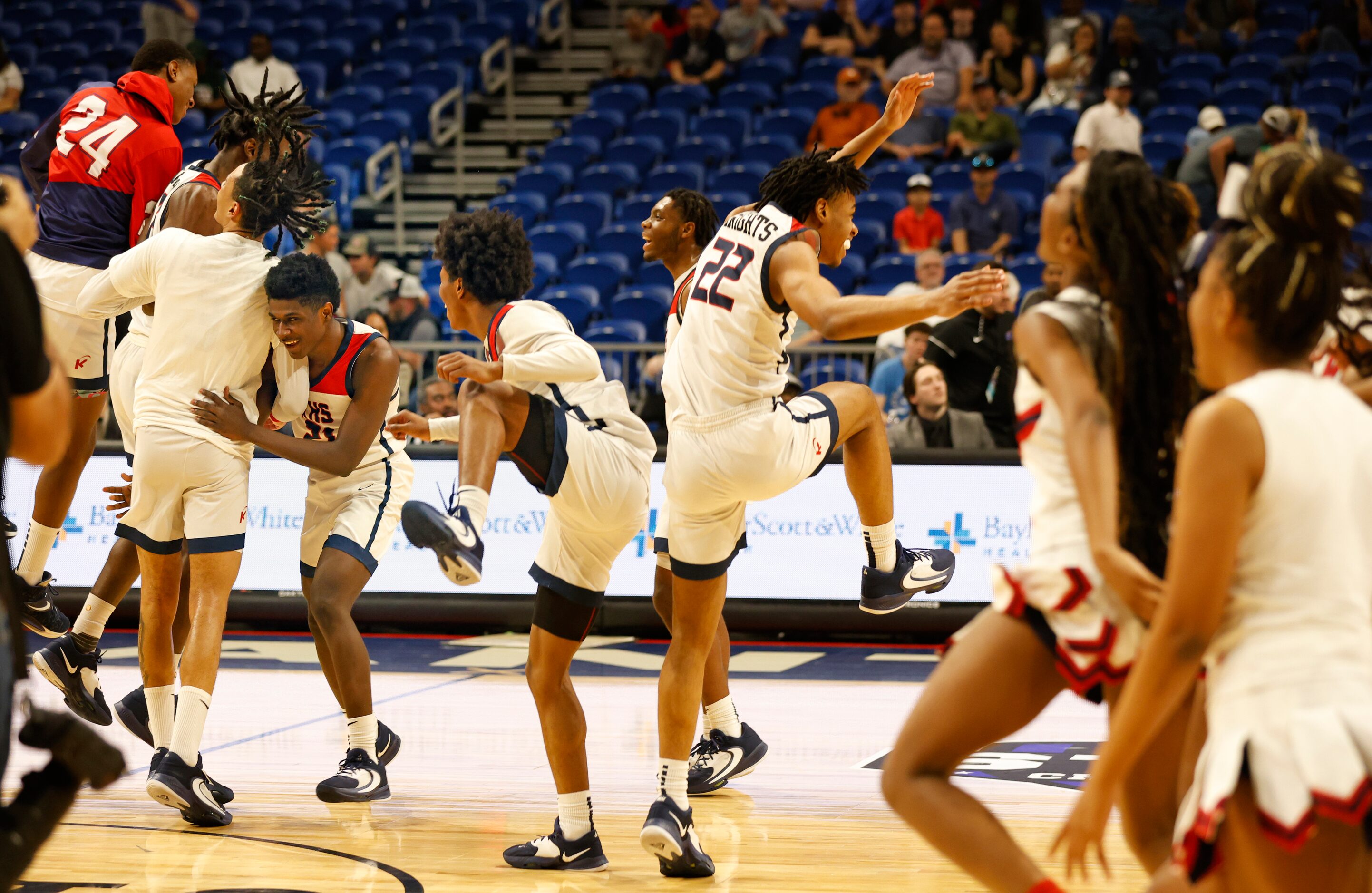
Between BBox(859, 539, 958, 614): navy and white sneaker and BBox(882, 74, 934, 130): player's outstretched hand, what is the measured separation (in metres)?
1.53

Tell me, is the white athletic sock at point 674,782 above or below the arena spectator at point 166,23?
below

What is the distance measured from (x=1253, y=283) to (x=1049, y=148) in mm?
10643

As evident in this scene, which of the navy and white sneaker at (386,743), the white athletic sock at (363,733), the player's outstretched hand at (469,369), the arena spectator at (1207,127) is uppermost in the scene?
the player's outstretched hand at (469,369)

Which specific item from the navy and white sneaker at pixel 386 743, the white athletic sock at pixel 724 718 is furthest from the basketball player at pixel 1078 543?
the navy and white sneaker at pixel 386 743

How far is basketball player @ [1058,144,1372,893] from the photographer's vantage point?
2.16m

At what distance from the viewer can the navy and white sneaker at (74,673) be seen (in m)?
5.48

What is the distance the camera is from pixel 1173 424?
9.16 ft

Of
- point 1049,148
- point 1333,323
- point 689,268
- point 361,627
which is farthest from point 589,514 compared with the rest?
point 1049,148

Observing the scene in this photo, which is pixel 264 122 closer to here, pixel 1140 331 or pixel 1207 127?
pixel 1140 331

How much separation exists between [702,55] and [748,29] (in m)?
0.57

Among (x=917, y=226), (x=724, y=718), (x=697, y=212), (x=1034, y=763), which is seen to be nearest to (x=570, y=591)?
(x=724, y=718)

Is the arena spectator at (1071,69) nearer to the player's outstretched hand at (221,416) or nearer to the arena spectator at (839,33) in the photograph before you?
the arena spectator at (839,33)

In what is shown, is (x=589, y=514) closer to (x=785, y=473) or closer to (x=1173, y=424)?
(x=785, y=473)

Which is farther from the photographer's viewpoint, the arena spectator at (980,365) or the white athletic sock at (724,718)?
the arena spectator at (980,365)
